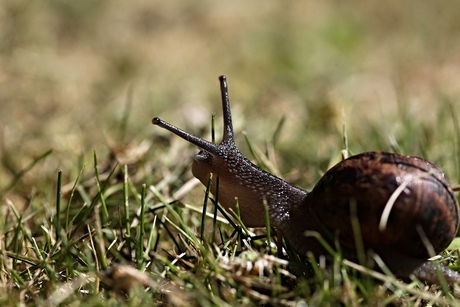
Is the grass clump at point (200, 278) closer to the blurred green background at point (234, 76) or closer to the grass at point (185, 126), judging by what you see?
the grass at point (185, 126)

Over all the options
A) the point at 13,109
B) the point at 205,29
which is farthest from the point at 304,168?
the point at 205,29

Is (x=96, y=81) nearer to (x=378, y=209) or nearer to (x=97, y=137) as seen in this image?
(x=97, y=137)

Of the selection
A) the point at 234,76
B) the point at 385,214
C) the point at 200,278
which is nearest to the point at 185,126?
the point at 234,76

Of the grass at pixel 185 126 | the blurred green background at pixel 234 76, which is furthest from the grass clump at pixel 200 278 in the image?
the blurred green background at pixel 234 76

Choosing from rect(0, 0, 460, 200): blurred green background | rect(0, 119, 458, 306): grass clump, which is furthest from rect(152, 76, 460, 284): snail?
rect(0, 0, 460, 200): blurred green background

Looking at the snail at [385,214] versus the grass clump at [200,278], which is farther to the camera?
the snail at [385,214]

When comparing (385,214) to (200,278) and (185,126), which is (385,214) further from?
(185,126)
